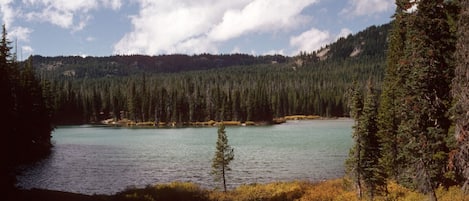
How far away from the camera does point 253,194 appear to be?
34.0 meters

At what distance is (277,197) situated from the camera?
3281 centimetres

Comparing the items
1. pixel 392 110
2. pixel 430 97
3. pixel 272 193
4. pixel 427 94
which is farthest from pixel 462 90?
pixel 272 193

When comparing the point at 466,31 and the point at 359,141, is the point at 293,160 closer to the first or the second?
the point at 359,141

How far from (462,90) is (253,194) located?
730 inches

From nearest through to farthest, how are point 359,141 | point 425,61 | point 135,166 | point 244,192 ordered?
point 425,61, point 359,141, point 244,192, point 135,166

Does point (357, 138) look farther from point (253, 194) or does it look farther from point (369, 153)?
point (253, 194)

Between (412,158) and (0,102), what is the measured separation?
27543 millimetres

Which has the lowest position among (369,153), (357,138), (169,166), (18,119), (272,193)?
(272,193)

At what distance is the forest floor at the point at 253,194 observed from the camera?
29.5m

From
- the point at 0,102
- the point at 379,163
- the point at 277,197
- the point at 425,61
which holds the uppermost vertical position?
the point at 425,61

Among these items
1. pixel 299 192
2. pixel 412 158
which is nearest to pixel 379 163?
pixel 412 158

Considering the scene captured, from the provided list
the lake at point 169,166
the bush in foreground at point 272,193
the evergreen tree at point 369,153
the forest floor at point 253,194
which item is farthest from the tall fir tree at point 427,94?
the lake at point 169,166

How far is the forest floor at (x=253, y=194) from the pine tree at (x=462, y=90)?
663 cm

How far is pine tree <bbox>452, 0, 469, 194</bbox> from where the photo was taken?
2006 cm
